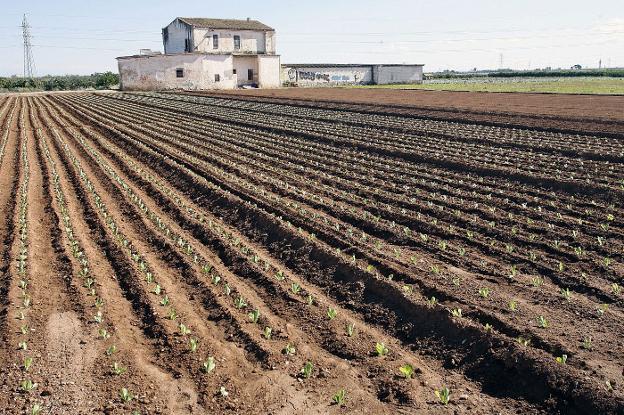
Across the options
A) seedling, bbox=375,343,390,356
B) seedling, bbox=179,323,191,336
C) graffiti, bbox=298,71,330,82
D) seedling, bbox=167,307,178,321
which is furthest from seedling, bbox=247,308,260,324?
graffiti, bbox=298,71,330,82

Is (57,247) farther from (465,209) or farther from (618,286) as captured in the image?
(618,286)

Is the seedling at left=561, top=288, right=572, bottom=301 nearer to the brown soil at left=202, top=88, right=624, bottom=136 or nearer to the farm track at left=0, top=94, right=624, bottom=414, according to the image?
the farm track at left=0, top=94, right=624, bottom=414

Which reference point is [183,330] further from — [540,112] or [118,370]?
[540,112]

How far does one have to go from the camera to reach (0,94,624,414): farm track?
605 cm

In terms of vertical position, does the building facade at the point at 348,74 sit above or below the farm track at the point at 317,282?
above

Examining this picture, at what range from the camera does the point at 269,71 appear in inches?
2628

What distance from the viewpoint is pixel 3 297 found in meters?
8.12

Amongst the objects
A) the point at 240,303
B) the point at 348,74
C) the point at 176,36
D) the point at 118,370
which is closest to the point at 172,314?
the point at 240,303

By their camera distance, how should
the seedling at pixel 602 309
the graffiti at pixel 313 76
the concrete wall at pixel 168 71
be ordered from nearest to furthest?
1. the seedling at pixel 602 309
2. the concrete wall at pixel 168 71
3. the graffiti at pixel 313 76

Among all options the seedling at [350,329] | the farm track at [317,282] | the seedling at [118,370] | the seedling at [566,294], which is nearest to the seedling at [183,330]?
the farm track at [317,282]

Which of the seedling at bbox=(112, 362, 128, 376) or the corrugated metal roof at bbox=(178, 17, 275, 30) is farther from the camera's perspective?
the corrugated metal roof at bbox=(178, 17, 275, 30)

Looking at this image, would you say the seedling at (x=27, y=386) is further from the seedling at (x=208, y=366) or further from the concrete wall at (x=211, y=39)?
the concrete wall at (x=211, y=39)

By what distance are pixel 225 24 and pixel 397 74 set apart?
79.6ft

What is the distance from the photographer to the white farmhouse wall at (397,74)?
76250 mm
